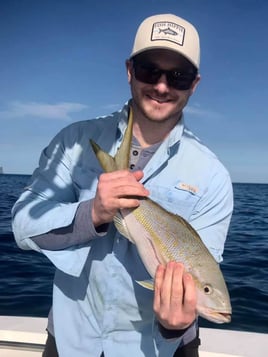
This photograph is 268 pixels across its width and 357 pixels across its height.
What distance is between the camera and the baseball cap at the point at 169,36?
232 cm

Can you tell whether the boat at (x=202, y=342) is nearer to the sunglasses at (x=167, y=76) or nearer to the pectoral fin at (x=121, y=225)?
the pectoral fin at (x=121, y=225)

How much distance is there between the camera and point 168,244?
2146 millimetres

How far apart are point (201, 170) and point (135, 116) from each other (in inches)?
19.4

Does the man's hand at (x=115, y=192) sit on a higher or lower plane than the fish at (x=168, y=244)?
higher

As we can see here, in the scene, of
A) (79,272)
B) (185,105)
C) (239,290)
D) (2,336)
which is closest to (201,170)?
(185,105)

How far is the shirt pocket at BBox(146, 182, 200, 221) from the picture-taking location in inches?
93.0

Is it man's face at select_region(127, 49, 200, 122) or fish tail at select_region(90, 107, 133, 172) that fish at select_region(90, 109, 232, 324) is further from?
man's face at select_region(127, 49, 200, 122)

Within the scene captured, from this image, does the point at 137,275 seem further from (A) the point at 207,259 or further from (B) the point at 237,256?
(B) the point at 237,256

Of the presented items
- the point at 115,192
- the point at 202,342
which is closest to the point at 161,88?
the point at 115,192

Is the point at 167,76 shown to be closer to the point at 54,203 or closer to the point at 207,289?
the point at 54,203

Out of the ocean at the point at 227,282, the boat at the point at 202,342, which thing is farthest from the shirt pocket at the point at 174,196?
the ocean at the point at 227,282

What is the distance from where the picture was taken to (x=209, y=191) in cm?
242

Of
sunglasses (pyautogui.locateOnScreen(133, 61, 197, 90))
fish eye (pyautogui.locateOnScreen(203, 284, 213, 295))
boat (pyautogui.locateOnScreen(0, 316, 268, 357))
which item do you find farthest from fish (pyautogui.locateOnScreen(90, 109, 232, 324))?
boat (pyautogui.locateOnScreen(0, 316, 268, 357))

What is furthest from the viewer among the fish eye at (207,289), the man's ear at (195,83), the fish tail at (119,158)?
the man's ear at (195,83)
